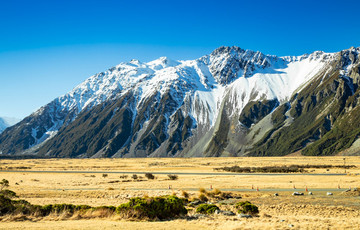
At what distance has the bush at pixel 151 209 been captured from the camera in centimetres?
2403

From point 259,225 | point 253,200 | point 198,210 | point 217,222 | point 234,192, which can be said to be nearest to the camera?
point 259,225

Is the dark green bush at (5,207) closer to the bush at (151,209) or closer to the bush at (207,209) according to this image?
the bush at (151,209)

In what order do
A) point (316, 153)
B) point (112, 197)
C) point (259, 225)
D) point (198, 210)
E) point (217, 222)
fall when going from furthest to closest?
point (316, 153)
point (112, 197)
point (198, 210)
point (217, 222)
point (259, 225)

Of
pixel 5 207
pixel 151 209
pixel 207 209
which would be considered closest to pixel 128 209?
pixel 151 209

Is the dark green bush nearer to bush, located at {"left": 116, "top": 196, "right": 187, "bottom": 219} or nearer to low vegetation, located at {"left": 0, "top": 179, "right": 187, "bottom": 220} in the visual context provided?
low vegetation, located at {"left": 0, "top": 179, "right": 187, "bottom": 220}

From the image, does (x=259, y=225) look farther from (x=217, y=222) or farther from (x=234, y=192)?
(x=234, y=192)

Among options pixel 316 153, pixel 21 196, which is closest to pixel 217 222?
pixel 21 196

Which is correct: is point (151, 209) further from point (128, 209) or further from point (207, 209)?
point (207, 209)

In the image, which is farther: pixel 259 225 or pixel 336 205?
pixel 336 205

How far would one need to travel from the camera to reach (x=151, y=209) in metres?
24.4

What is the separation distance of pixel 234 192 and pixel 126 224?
24391 millimetres

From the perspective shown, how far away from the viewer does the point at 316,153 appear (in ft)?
650

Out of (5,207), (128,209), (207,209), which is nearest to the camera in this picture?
(128,209)

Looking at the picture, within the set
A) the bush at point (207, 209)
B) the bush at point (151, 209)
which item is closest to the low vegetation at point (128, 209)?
the bush at point (151, 209)
